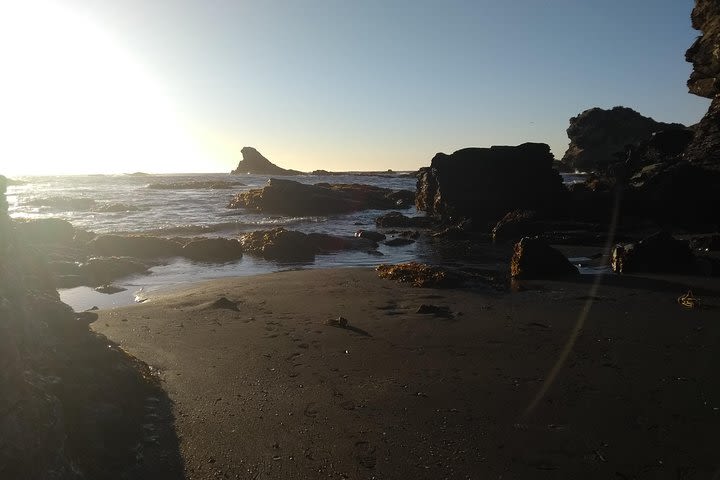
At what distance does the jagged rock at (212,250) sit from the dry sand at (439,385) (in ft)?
25.8

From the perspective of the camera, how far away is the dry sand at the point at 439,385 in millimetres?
3668

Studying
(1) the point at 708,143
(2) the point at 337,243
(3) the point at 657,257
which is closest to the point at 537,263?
(3) the point at 657,257

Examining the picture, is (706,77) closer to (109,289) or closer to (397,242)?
(397,242)

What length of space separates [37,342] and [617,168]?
37364 millimetres

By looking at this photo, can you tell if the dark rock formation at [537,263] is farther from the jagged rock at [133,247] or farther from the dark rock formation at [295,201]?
the dark rock formation at [295,201]

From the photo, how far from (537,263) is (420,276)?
2.83 m

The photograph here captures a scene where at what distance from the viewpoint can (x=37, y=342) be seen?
3865 mm

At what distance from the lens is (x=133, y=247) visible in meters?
17.2

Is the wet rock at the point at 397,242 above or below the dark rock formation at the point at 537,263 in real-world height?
below

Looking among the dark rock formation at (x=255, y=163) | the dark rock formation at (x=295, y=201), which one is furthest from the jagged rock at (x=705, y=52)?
the dark rock formation at (x=255, y=163)

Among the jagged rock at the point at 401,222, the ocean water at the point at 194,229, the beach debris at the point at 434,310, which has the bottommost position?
the ocean water at the point at 194,229

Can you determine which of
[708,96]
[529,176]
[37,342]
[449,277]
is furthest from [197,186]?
[37,342]

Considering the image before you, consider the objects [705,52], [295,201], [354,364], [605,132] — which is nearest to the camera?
A: [354,364]

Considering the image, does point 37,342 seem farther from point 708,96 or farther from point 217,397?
point 708,96
